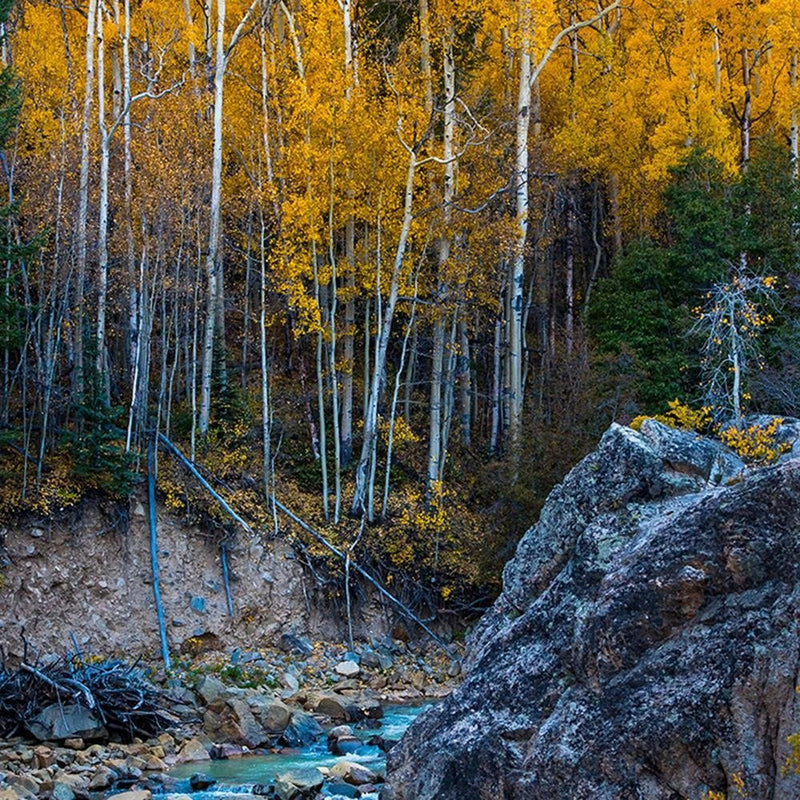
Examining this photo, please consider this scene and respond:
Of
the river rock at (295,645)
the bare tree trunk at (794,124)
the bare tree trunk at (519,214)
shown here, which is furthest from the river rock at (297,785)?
the bare tree trunk at (794,124)

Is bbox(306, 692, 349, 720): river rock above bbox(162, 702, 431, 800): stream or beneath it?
beneath

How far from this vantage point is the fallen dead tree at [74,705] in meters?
13.7

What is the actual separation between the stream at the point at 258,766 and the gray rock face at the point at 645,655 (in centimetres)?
394

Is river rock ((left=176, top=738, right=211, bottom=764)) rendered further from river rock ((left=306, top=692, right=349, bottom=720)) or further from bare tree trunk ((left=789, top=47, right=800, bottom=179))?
bare tree trunk ((left=789, top=47, right=800, bottom=179))

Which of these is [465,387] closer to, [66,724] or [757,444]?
[66,724]

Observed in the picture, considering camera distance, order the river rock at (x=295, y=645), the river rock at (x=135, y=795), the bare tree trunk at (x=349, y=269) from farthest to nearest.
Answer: the bare tree trunk at (x=349, y=269), the river rock at (x=295, y=645), the river rock at (x=135, y=795)

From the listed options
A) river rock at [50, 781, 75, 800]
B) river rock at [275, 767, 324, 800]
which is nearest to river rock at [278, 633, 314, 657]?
river rock at [275, 767, 324, 800]

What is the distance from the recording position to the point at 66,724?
13.7 m

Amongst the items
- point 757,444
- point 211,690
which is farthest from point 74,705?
point 757,444

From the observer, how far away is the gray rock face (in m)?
6.31

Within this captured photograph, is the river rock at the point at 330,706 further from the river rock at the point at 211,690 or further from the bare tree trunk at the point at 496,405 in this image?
the bare tree trunk at the point at 496,405

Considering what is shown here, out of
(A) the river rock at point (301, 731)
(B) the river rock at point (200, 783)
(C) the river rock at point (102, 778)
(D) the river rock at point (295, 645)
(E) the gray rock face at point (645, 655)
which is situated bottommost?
(D) the river rock at point (295, 645)

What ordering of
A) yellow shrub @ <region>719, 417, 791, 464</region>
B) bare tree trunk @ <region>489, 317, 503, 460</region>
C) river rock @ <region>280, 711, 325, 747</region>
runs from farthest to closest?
1. bare tree trunk @ <region>489, 317, 503, 460</region>
2. river rock @ <region>280, 711, 325, 747</region>
3. yellow shrub @ <region>719, 417, 791, 464</region>

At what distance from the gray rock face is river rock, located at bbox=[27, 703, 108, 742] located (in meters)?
6.40
